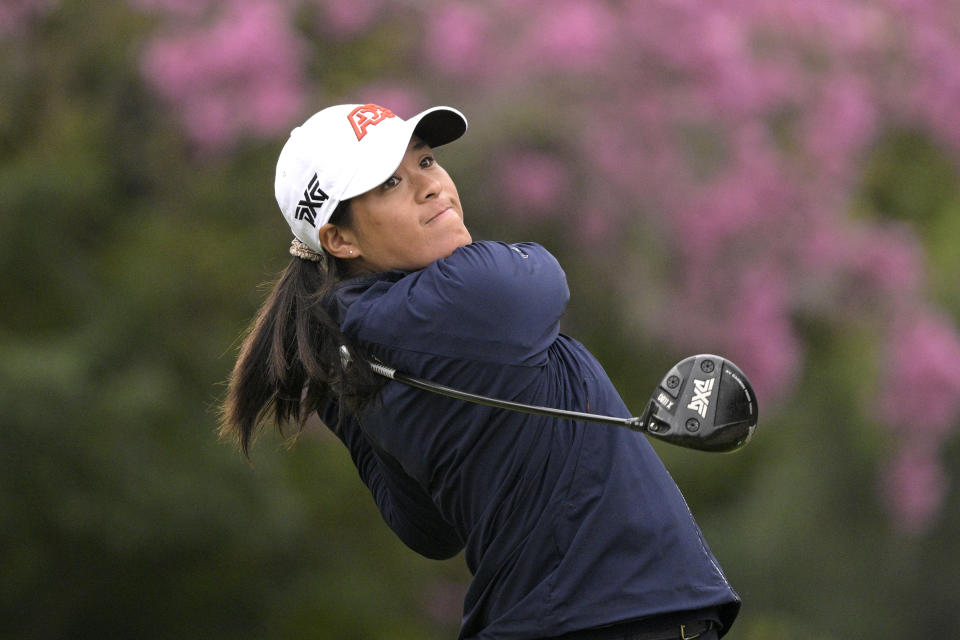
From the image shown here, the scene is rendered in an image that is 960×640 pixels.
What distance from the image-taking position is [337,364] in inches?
102

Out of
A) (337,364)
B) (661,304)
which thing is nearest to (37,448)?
(661,304)

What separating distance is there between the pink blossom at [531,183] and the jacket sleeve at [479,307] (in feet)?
14.4

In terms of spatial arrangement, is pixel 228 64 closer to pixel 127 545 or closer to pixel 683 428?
pixel 127 545

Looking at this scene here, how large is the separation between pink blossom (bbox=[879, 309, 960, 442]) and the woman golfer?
5074mm

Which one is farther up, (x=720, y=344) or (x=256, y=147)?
(x=256, y=147)

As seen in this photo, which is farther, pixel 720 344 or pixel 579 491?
pixel 720 344

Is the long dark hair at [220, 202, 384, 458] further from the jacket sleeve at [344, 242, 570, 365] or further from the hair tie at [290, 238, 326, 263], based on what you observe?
the jacket sleeve at [344, 242, 570, 365]

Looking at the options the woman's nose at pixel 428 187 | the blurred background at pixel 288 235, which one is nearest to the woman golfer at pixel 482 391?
the woman's nose at pixel 428 187

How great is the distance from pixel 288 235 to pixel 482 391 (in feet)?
14.5

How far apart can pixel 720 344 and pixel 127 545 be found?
302 cm

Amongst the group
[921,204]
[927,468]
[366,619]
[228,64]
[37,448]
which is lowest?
[366,619]

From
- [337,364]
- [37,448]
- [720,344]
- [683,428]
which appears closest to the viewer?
[683,428]

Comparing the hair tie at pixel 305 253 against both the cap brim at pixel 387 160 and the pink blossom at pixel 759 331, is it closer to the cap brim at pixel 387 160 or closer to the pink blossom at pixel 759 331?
the cap brim at pixel 387 160

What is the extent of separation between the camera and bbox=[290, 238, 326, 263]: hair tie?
2725 millimetres
